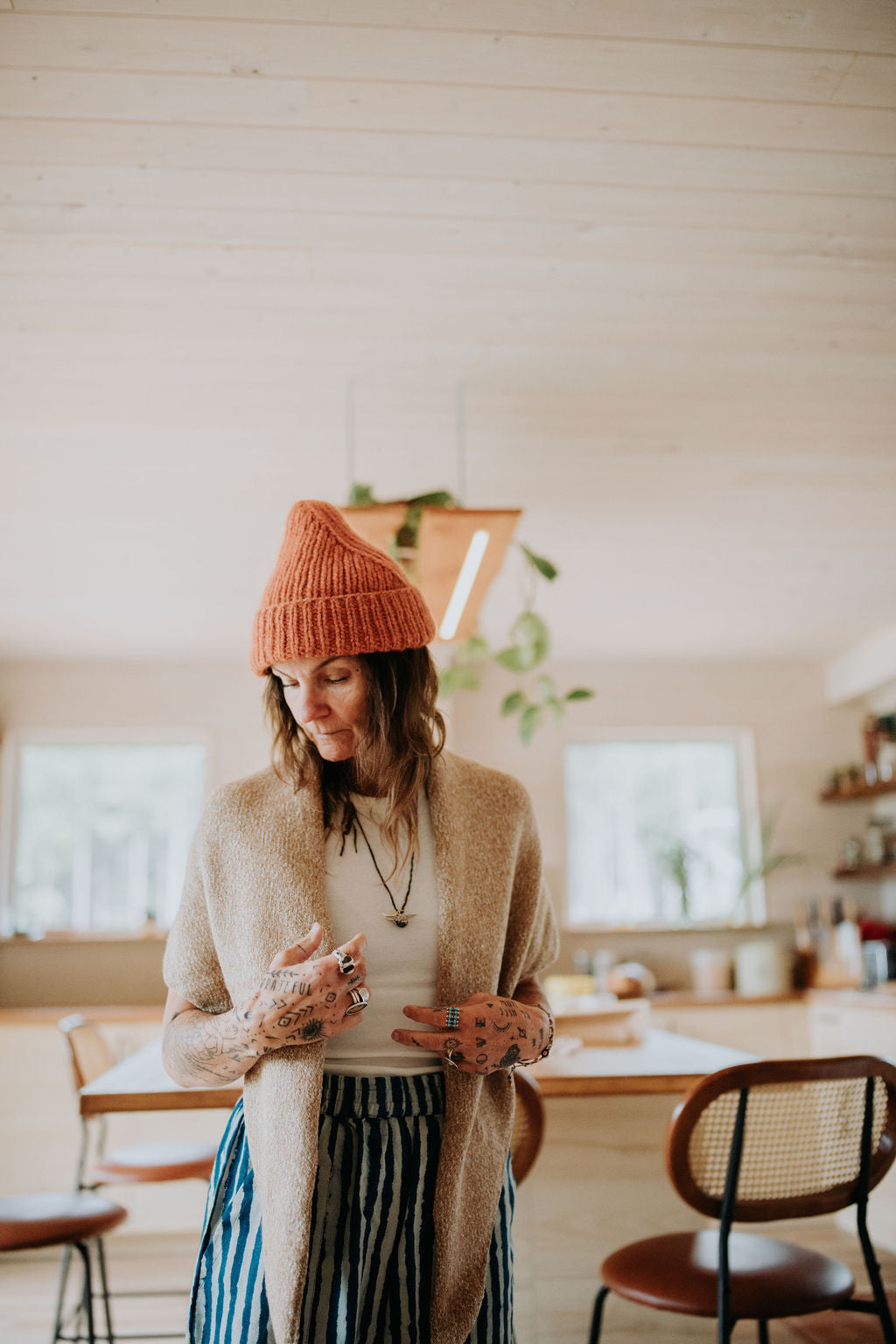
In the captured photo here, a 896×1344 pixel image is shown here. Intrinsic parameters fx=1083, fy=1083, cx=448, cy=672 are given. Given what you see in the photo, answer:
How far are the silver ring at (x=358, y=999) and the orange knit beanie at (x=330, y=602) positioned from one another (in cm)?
37

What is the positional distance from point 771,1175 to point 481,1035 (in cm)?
112

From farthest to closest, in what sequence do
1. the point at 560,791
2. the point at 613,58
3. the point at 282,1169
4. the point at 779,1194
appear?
the point at 560,791, the point at 779,1194, the point at 613,58, the point at 282,1169

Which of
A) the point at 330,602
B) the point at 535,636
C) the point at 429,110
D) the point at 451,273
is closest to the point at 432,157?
the point at 429,110

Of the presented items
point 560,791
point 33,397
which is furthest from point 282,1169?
point 560,791

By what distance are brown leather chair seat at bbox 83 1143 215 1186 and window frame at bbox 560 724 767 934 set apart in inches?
98.3

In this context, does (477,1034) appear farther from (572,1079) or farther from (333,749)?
(572,1079)

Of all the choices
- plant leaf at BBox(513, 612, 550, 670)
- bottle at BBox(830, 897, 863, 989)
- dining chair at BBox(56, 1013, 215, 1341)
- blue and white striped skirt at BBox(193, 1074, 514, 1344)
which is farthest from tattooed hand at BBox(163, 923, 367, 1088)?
bottle at BBox(830, 897, 863, 989)

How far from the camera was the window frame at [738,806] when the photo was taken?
541 centimetres

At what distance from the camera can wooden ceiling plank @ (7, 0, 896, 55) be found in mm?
1738

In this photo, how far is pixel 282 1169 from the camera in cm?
111

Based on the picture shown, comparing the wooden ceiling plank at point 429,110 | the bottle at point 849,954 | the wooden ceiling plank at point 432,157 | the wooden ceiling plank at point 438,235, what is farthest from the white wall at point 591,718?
the wooden ceiling plank at point 429,110

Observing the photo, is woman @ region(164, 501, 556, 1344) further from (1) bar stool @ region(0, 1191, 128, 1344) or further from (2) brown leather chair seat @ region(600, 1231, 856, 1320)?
(1) bar stool @ region(0, 1191, 128, 1344)

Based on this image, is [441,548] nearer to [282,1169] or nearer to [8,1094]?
[282,1169]

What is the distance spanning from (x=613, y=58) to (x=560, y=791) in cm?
400
